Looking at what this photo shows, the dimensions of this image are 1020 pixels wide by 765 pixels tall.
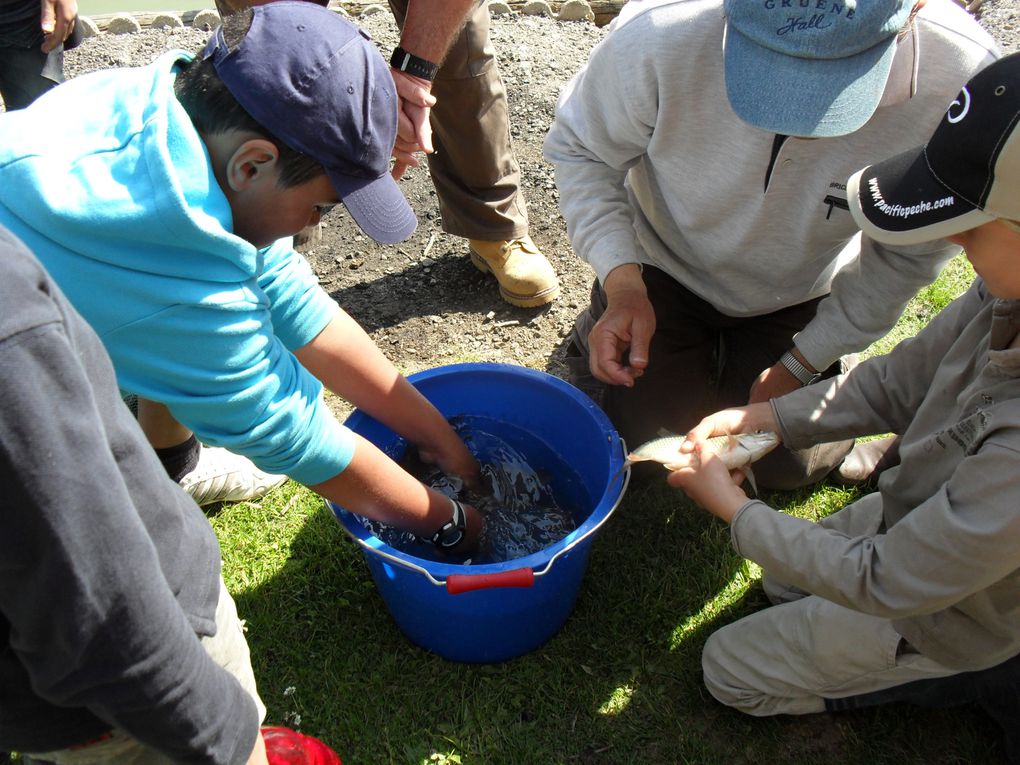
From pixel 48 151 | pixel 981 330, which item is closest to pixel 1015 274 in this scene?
pixel 981 330

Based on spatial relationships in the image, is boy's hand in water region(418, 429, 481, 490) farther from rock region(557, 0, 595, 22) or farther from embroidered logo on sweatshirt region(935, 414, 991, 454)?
rock region(557, 0, 595, 22)

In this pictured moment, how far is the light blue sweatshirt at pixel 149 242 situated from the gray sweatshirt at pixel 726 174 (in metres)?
0.95

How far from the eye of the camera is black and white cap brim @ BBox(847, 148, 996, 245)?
122 centimetres

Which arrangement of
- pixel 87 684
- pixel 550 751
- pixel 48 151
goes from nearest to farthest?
pixel 87 684 → pixel 48 151 → pixel 550 751

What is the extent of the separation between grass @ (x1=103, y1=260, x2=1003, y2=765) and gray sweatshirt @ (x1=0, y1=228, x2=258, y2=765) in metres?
0.88

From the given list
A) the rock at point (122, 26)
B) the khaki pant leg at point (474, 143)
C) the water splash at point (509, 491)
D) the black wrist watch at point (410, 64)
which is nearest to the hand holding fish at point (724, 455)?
the water splash at point (509, 491)

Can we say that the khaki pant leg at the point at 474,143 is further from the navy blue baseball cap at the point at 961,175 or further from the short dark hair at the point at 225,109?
the navy blue baseball cap at the point at 961,175

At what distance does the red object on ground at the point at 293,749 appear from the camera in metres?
1.61

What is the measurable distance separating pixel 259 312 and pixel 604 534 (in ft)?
4.02

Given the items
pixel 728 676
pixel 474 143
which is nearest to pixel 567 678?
pixel 728 676

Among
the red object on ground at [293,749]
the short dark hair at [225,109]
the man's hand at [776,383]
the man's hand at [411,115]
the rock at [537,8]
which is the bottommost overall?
the red object on ground at [293,749]

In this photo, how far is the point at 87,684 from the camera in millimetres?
839

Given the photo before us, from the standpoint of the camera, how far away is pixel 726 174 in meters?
1.86

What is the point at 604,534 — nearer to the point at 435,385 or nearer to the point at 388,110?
the point at 435,385
